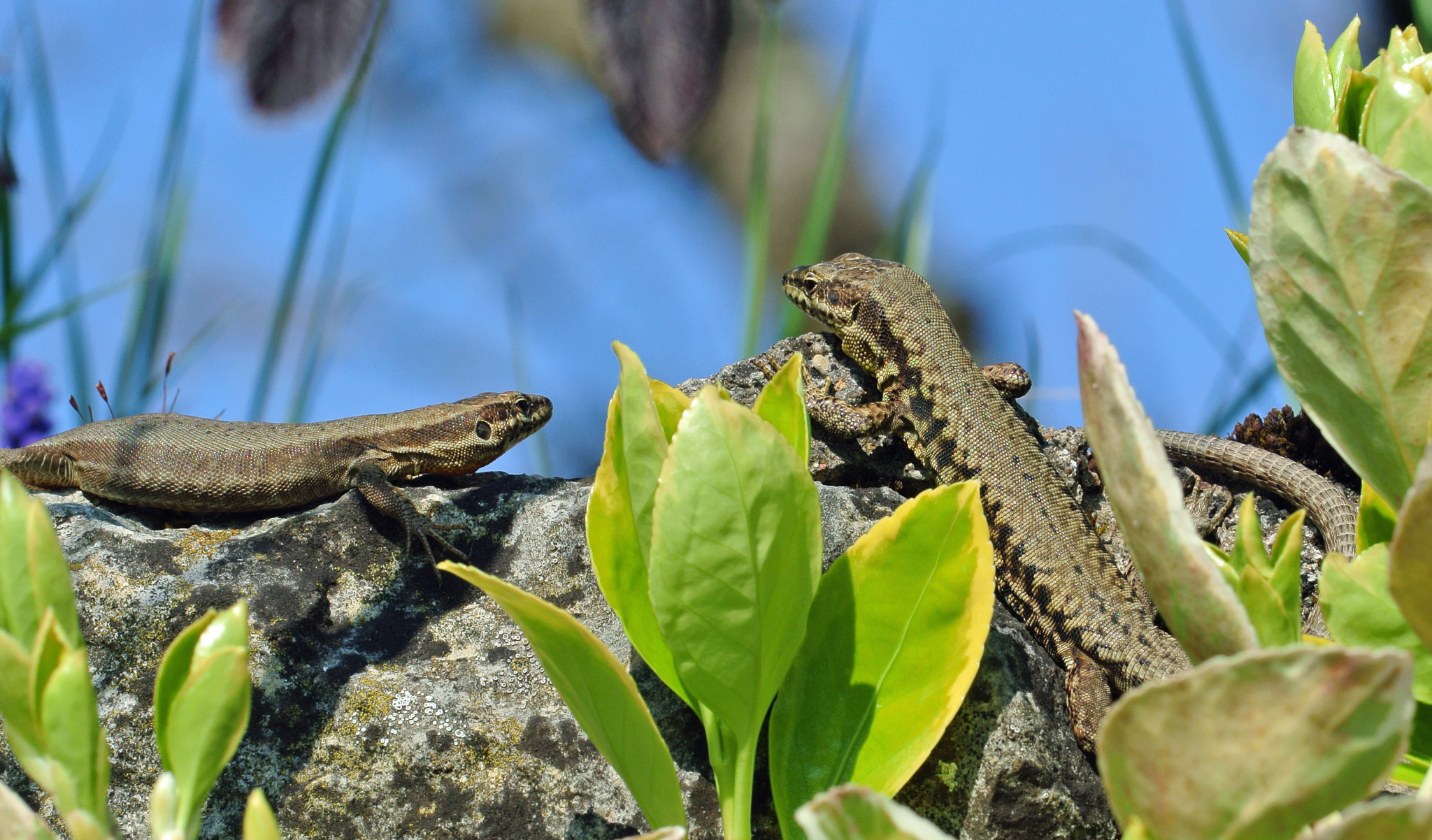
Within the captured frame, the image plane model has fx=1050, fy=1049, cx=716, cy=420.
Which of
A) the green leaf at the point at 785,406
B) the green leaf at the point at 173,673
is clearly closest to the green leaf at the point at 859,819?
the green leaf at the point at 173,673

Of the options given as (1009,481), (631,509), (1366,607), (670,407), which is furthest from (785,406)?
(1009,481)

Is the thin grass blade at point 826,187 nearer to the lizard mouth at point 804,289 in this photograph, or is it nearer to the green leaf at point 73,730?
the lizard mouth at point 804,289

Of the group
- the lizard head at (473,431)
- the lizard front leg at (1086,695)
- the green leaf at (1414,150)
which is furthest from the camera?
the lizard head at (473,431)

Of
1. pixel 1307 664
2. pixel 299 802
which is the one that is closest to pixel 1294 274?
pixel 1307 664

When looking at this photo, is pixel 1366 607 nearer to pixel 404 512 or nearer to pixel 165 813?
pixel 165 813

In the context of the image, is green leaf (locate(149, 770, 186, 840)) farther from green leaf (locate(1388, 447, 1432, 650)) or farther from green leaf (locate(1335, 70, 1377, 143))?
green leaf (locate(1335, 70, 1377, 143))
